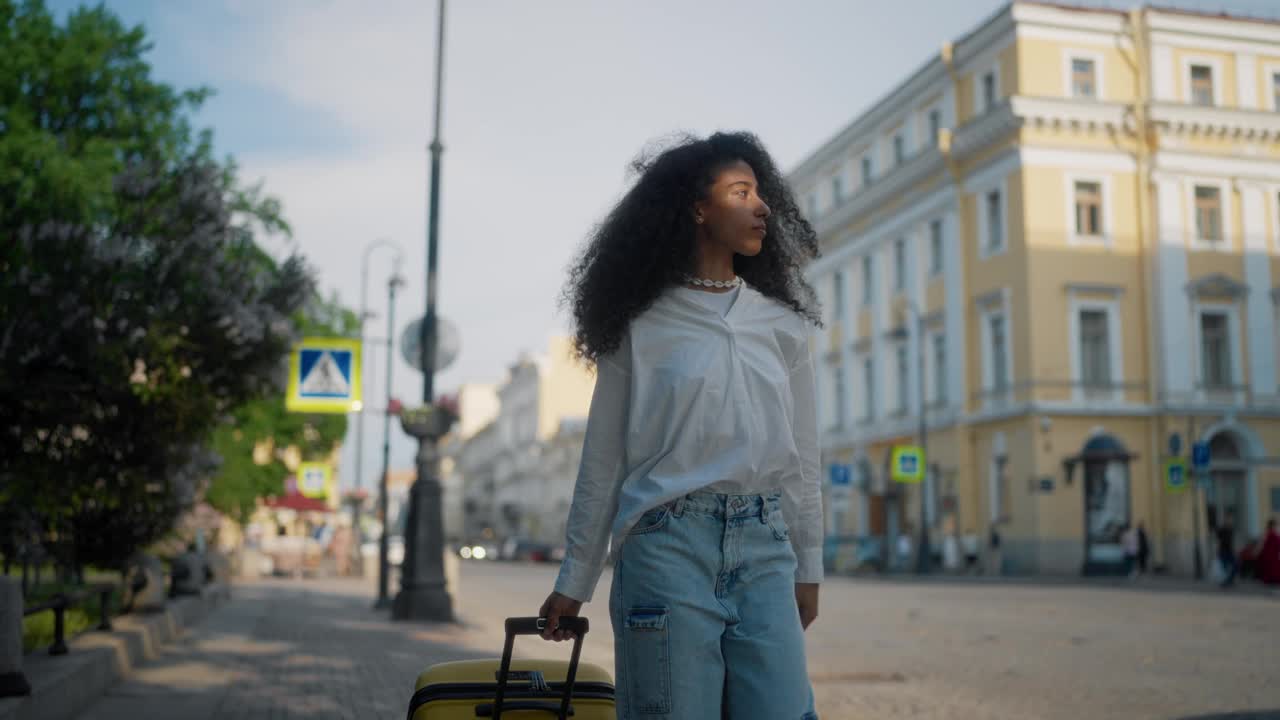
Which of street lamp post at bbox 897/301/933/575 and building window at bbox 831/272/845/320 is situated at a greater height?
building window at bbox 831/272/845/320

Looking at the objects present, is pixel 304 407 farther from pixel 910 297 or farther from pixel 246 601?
pixel 910 297

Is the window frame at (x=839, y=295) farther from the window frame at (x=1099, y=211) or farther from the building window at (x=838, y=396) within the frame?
the window frame at (x=1099, y=211)

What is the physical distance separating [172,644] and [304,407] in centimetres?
445

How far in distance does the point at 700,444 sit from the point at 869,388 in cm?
5316

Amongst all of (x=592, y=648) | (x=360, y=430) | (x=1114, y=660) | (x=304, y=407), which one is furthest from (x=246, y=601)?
(x=360, y=430)

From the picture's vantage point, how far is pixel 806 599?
3.37m

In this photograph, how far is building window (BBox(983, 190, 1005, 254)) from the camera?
45.0m

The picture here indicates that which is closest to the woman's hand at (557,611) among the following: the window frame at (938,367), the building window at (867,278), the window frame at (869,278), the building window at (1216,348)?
the building window at (1216,348)

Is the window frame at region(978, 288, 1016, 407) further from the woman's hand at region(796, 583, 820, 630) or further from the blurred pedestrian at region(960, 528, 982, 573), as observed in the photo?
the woman's hand at region(796, 583, 820, 630)

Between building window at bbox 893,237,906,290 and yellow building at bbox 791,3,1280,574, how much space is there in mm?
4484

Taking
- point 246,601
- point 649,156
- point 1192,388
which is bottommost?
point 246,601

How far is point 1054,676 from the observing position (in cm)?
1127

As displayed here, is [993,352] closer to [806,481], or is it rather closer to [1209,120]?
[1209,120]

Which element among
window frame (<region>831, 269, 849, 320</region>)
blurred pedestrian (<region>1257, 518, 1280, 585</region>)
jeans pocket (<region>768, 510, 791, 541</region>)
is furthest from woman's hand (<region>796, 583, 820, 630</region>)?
window frame (<region>831, 269, 849, 320</region>)
